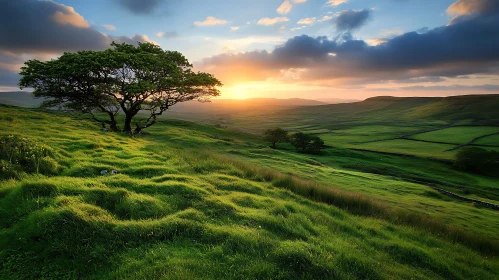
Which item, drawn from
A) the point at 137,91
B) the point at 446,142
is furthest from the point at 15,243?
the point at 446,142

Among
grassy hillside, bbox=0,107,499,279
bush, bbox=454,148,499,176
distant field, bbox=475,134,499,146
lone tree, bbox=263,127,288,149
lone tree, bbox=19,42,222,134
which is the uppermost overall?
lone tree, bbox=19,42,222,134

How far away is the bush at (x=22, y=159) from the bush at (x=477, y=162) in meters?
79.7

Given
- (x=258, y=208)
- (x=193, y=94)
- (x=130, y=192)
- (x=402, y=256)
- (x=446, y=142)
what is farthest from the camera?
(x=446, y=142)

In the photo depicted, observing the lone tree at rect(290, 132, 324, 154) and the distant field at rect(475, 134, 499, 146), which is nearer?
the lone tree at rect(290, 132, 324, 154)

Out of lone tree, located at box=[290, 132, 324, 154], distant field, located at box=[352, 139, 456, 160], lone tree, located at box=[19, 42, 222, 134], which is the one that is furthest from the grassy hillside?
distant field, located at box=[352, 139, 456, 160]

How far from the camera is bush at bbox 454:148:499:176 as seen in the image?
2359 inches

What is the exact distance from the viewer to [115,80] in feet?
93.0

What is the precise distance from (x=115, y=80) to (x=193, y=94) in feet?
34.1

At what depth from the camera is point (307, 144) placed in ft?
217

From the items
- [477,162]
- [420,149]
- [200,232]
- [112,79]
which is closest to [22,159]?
[200,232]

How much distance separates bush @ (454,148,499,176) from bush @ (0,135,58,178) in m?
79.7

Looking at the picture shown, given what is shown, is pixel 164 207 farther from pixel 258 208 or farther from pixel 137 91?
pixel 137 91

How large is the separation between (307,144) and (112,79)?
165ft

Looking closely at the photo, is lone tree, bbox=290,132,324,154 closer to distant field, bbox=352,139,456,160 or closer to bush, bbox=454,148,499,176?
distant field, bbox=352,139,456,160
